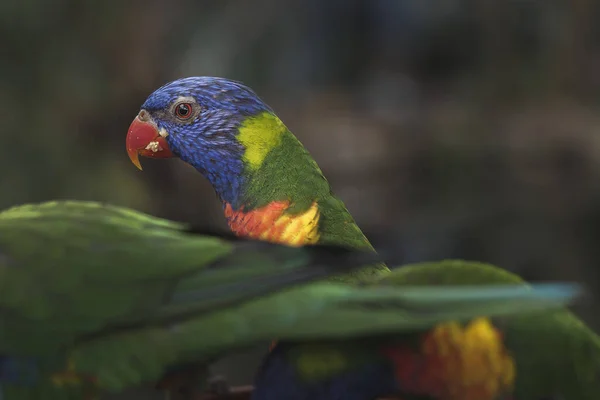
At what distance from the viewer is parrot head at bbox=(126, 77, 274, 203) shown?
1.13m

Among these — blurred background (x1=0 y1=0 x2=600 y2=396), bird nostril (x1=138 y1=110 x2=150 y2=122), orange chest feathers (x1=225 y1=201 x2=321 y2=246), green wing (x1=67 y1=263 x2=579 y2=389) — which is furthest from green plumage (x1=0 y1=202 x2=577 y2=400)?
blurred background (x1=0 y1=0 x2=600 y2=396)

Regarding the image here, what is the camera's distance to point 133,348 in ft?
2.25

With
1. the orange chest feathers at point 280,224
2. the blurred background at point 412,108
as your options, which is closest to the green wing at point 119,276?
the orange chest feathers at point 280,224

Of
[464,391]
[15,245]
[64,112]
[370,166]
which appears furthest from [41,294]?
[370,166]

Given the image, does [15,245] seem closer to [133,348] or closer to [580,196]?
[133,348]

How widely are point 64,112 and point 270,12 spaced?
51.2 inches

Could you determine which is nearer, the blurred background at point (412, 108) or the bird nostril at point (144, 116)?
the bird nostril at point (144, 116)

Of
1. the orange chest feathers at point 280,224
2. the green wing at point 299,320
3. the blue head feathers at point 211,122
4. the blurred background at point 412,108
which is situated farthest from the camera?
the blurred background at point 412,108

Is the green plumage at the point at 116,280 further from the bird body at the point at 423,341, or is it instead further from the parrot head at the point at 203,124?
the parrot head at the point at 203,124

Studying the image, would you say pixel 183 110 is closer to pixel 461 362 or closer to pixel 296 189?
pixel 296 189

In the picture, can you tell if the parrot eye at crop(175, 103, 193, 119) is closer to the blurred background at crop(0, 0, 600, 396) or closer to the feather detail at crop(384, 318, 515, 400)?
the feather detail at crop(384, 318, 515, 400)

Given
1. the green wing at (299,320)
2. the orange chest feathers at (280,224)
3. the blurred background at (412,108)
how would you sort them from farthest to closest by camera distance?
the blurred background at (412,108), the orange chest feathers at (280,224), the green wing at (299,320)

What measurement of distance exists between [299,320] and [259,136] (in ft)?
1.64

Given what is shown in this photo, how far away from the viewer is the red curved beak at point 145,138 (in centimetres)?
119
